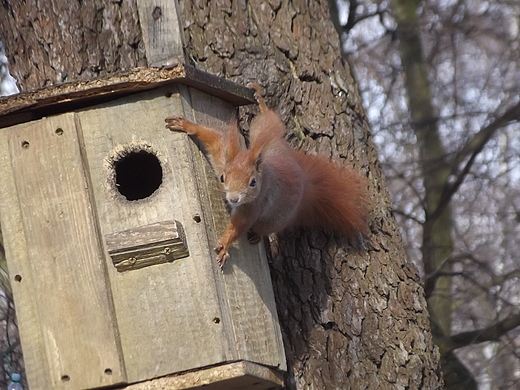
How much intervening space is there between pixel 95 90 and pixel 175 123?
0.28 m

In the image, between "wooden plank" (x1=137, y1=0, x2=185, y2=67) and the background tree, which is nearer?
"wooden plank" (x1=137, y1=0, x2=185, y2=67)

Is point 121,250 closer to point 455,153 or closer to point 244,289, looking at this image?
point 244,289

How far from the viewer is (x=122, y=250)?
113 inches

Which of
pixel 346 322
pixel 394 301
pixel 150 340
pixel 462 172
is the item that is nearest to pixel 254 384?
pixel 150 340

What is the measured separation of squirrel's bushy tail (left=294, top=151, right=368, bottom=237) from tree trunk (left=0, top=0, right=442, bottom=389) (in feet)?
0.20

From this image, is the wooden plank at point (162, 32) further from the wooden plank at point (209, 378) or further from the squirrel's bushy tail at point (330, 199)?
the wooden plank at point (209, 378)

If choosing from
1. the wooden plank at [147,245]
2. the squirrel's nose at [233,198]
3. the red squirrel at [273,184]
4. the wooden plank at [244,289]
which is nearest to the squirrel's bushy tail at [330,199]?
the red squirrel at [273,184]

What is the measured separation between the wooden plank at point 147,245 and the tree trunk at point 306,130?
0.80 metres

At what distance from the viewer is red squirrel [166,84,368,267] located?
2.94 meters

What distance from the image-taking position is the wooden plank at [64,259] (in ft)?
9.57

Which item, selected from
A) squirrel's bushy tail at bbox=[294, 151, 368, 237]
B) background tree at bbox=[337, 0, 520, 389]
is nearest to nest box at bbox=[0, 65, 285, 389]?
squirrel's bushy tail at bbox=[294, 151, 368, 237]

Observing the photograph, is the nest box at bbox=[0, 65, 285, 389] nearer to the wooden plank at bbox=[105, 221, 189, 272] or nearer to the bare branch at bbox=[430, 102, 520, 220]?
the wooden plank at bbox=[105, 221, 189, 272]

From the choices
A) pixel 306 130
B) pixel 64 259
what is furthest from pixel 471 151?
pixel 64 259

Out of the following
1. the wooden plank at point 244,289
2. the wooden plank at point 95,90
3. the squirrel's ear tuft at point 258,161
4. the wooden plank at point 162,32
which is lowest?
the wooden plank at point 244,289
